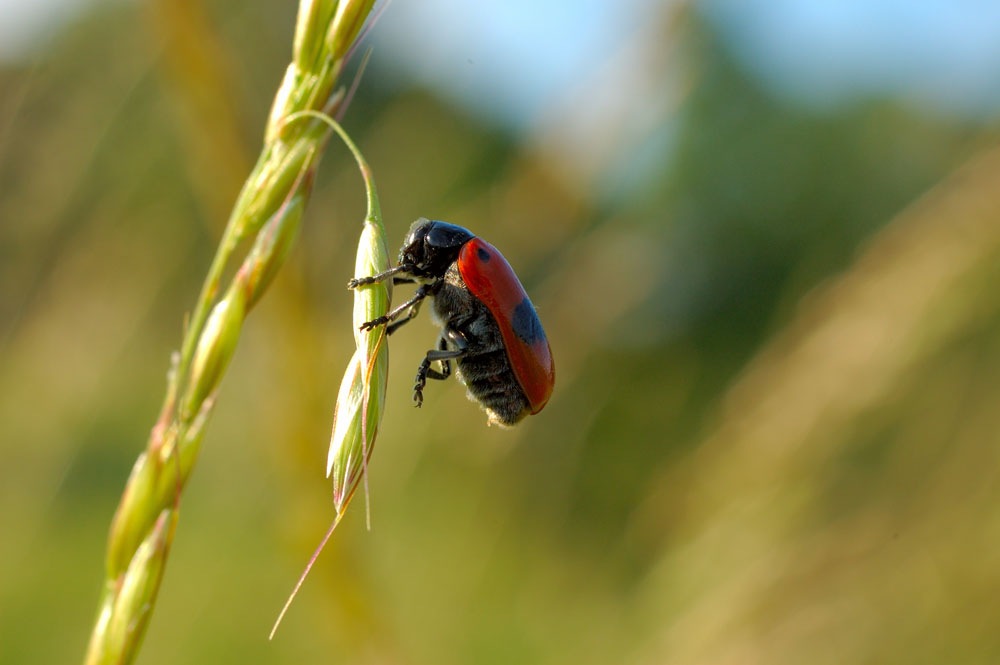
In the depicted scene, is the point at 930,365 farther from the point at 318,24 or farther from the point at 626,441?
the point at 626,441

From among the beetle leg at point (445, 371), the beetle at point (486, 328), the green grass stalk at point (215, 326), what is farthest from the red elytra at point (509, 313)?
the green grass stalk at point (215, 326)

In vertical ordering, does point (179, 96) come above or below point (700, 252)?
below

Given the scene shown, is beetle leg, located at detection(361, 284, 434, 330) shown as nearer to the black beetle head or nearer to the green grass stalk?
the black beetle head

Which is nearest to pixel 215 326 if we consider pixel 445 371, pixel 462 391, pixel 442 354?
pixel 442 354

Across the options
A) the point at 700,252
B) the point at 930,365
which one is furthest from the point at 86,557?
the point at 700,252

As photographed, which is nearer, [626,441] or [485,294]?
[485,294]

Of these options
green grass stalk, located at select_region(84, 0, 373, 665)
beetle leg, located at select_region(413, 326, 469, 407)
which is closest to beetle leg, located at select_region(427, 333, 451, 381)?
beetle leg, located at select_region(413, 326, 469, 407)

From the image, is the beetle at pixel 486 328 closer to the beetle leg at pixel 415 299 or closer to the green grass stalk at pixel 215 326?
the beetle leg at pixel 415 299
